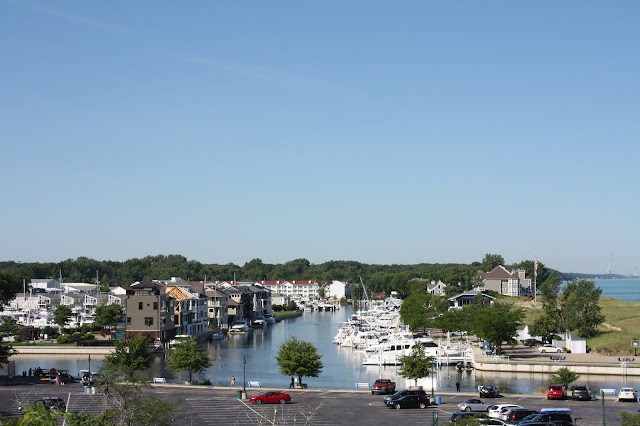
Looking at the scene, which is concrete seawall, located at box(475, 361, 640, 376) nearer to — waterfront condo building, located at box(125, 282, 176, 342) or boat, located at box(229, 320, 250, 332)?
waterfront condo building, located at box(125, 282, 176, 342)

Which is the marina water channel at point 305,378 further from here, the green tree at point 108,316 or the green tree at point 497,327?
the green tree at point 108,316

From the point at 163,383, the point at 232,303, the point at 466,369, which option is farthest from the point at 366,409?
the point at 232,303

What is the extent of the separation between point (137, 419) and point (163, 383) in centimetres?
3222

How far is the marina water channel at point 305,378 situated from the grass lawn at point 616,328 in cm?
1678

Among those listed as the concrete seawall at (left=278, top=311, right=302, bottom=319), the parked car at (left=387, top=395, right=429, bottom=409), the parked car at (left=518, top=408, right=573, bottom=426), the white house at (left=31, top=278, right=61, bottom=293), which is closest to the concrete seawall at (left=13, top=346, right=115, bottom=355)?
the parked car at (left=387, top=395, right=429, bottom=409)

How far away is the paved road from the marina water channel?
4.71 meters

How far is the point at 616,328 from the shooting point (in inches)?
3935

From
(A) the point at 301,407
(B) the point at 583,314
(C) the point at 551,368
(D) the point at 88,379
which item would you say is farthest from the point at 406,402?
(B) the point at 583,314

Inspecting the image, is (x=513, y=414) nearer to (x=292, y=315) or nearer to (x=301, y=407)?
(x=301, y=407)

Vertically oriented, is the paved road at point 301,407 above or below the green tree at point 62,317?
below

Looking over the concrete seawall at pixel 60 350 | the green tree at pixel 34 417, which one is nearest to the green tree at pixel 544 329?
the concrete seawall at pixel 60 350

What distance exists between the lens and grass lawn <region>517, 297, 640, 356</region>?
264ft

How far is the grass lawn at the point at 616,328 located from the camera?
264 feet

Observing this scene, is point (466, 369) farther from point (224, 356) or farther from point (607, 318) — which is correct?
point (607, 318)
